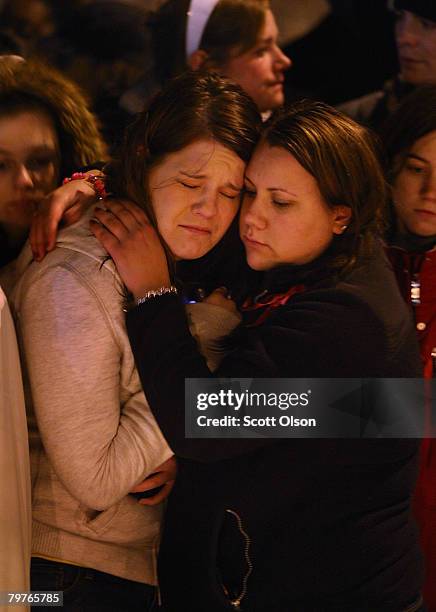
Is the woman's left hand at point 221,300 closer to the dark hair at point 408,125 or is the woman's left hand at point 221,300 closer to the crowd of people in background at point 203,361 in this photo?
the crowd of people in background at point 203,361

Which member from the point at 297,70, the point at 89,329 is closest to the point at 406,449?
the point at 89,329

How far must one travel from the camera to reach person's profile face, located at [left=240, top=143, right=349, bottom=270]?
1.52m

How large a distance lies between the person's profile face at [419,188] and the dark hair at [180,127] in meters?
0.42

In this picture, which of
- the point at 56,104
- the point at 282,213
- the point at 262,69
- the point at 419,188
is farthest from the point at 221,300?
the point at 262,69

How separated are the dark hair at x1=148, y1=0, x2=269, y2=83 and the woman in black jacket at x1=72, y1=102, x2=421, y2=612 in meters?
0.97

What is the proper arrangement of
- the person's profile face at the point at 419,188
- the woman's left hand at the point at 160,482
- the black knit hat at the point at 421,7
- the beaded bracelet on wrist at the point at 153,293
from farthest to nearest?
the black knit hat at the point at 421,7
the person's profile face at the point at 419,188
the woman's left hand at the point at 160,482
the beaded bracelet on wrist at the point at 153,293

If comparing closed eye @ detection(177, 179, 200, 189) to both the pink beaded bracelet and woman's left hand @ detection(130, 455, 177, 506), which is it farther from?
woman's left hand @ detection(130, 455, 177, 506)

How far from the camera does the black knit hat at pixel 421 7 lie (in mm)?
2404

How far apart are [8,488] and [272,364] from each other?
1.61ft

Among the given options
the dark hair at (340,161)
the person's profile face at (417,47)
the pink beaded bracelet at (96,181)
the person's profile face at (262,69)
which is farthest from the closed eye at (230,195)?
the person's profile face at (417,47)

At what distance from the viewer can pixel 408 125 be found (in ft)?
5.97

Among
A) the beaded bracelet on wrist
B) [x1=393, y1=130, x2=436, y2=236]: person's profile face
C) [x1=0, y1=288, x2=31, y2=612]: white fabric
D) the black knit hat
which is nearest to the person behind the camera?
[x1=0, y1=288, x2=31, y2=612]: white fabric

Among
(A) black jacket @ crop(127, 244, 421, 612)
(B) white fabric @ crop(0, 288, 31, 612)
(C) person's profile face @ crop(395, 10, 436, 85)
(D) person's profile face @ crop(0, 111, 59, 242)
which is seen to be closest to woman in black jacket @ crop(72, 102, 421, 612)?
(A) black jacket @ crop(127, 244, 421, 612)

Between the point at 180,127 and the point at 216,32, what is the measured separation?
3.40ft
